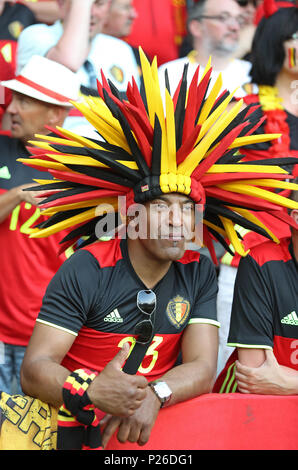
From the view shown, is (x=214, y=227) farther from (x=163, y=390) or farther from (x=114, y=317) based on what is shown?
(x=163, y=390)

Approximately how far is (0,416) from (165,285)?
33.3 inches

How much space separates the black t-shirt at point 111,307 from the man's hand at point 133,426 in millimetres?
386

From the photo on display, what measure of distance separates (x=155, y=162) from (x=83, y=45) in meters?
1.99

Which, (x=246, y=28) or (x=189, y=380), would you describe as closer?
(x=189, y=380)

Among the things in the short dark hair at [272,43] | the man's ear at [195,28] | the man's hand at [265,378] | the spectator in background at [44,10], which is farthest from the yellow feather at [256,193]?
the spectator in background at [44,10]

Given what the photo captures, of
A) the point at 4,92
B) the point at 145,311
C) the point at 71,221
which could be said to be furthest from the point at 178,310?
the point at 4,92

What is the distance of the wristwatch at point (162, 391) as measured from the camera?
251 cm

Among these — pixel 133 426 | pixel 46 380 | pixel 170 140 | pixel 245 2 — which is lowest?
pixel 133 426

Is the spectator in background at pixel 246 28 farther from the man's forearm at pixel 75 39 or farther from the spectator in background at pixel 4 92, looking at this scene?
the spectator in background at pixel 4 92

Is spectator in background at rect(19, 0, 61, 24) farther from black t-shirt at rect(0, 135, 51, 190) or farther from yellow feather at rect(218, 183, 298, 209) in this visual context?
yellow feather at rect(218, 183, 298, 209)

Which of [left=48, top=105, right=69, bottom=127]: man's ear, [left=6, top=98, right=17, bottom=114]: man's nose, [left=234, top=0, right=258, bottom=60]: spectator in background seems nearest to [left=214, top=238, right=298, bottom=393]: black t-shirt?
[left=48, top=105, right=69, bottom=127]: man's ear

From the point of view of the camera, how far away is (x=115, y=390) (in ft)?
7.48

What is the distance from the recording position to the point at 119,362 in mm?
2305

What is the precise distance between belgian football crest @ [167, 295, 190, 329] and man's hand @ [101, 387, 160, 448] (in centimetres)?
51
